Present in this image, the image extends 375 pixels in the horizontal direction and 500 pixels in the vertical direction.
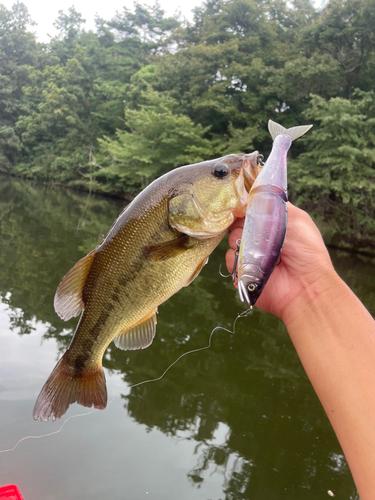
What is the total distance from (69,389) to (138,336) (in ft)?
1.39

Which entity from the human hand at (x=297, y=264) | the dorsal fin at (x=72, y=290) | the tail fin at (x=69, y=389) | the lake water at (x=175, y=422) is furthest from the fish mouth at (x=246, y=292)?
the lake water at (x=175, y=422)

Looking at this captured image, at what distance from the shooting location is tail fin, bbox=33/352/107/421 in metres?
1.81

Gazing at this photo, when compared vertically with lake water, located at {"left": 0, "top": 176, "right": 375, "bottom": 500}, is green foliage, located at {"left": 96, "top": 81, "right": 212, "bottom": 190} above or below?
above

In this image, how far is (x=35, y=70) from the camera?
3884 cm

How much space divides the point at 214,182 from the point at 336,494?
3304 millimetres

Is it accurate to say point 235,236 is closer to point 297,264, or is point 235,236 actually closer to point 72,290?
point 297,264

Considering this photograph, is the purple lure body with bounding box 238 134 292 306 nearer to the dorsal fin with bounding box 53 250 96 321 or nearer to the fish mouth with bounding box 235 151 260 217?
the fish mouth with bounding box 235 151 260 217

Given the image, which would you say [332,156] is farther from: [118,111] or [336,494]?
→ [118,111]

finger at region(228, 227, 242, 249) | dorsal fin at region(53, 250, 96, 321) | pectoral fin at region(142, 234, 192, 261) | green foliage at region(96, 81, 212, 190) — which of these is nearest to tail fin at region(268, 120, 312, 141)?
finger at region(228, 227, 242, 249)

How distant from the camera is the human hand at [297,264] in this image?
5.86ft

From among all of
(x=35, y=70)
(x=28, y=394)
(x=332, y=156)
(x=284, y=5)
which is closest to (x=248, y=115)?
(x=332, y=156)

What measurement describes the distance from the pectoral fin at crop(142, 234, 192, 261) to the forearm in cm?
64

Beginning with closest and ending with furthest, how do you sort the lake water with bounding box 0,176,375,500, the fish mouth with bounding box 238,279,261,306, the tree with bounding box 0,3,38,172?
the fish mouth with bounding box 238,279,261,306, the lake water with bounding box 0,176,375,500, the tree with bounding box 0,3,38,172

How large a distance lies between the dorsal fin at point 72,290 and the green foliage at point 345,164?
1575cm
